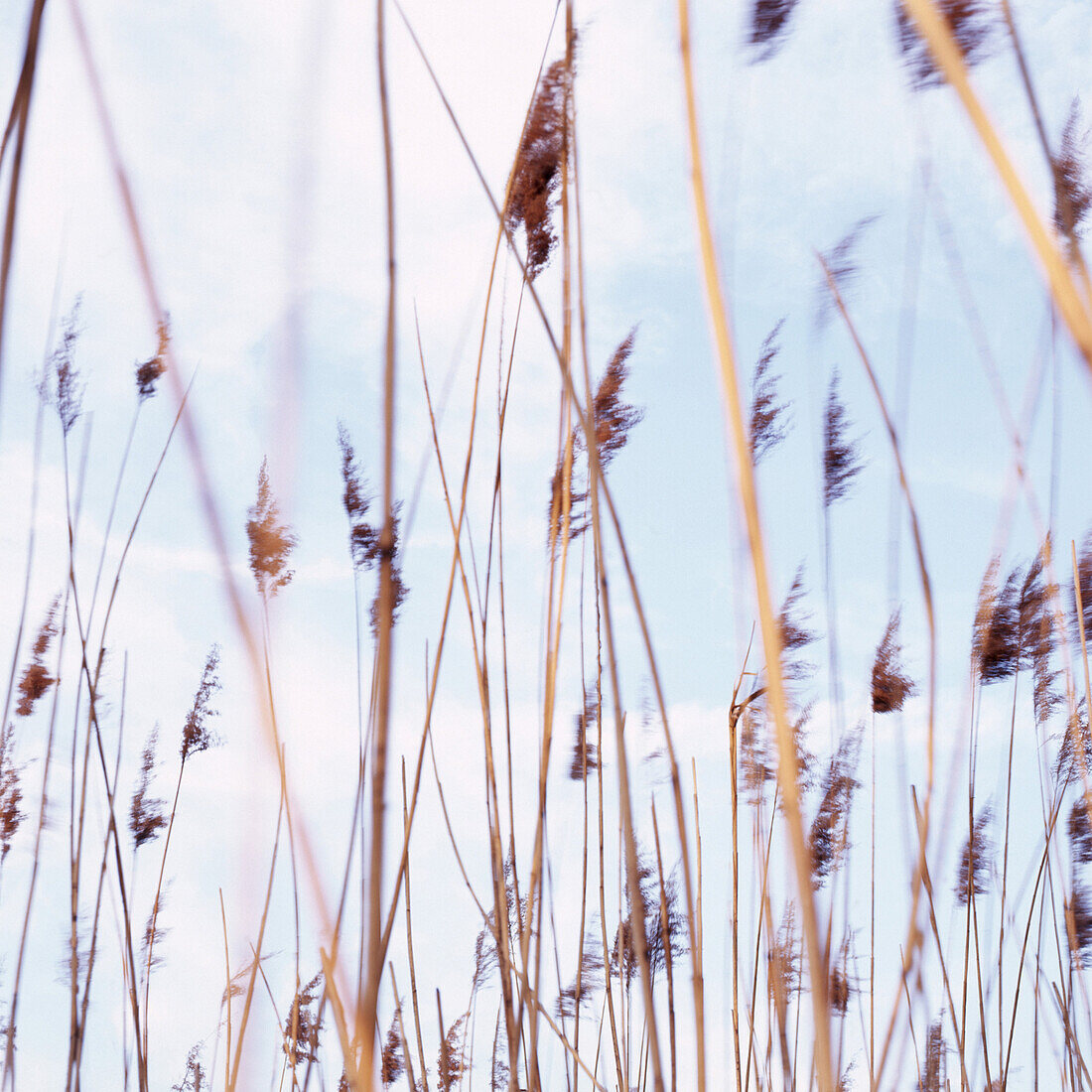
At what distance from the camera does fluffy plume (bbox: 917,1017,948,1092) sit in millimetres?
1339

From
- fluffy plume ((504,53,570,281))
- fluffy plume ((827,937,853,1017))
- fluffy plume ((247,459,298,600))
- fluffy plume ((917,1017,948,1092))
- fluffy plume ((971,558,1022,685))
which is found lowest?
fluffy plume ((917,1017,948,1092))

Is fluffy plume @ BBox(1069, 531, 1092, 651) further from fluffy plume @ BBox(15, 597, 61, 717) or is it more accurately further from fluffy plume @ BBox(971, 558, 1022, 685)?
fluffy plume @ BBox(15, 597, 61, 717)

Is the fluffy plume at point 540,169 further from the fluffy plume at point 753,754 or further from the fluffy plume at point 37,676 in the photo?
the fluffy plume at point 37,676

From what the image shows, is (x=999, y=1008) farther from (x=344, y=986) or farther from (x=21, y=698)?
Answer: (x=21, y=698)

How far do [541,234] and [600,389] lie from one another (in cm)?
24

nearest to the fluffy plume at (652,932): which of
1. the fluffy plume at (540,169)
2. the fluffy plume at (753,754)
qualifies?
the fluffy plume at (753,754)

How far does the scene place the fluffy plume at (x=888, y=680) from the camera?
132cm

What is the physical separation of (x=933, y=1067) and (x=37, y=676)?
151 cm

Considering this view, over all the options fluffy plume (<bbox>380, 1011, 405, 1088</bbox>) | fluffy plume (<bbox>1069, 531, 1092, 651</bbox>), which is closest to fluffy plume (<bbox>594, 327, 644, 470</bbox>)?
fluffy plume (<bbox>1069, 531, 1092, 651</bbox>)

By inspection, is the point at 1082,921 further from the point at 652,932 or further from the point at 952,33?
the point at 952,33

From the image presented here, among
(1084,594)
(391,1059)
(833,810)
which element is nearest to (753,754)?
(833,810)

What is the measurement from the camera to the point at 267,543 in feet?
1.76

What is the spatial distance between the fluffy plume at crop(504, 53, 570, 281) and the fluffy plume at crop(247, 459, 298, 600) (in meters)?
0.24

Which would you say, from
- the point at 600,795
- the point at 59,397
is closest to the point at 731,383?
the point at 600,795
